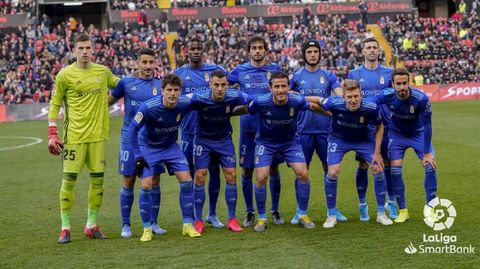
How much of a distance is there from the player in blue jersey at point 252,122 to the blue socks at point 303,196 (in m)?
0.40

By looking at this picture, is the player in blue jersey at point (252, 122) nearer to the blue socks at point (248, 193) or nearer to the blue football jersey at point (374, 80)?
the blue socks at point (248, 193)

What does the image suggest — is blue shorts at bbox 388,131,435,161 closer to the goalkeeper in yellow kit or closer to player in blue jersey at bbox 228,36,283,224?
player in blue jersey at bbox 228,36,283,224

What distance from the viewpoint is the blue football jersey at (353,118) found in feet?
30.6

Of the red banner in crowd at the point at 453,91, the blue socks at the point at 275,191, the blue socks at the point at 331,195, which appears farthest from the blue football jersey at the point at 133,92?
the red banner in crowd at the point at 453,91

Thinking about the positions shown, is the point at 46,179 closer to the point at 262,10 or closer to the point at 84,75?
the point at 84,75

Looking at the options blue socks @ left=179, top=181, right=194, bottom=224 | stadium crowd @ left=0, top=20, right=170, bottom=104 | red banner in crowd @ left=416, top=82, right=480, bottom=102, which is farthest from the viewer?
red banner in crowd @ left=416, top=82, right=480, bottom=102

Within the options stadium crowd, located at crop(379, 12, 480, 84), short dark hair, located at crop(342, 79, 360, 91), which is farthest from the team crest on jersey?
stadium crowd, located at crop(379, 12, 480, 84)

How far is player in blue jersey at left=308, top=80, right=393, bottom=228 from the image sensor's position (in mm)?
9266

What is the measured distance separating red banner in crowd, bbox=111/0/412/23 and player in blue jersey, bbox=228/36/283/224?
34.5 m

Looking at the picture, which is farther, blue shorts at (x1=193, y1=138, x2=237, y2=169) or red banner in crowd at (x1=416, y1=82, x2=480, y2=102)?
red banner in crowd at (x1=416, y1=82, x2=480, y2=102)

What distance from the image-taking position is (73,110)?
9.15m

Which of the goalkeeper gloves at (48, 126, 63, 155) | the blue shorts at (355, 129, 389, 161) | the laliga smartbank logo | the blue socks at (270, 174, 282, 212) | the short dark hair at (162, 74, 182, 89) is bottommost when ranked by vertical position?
the laliga smartbank logo

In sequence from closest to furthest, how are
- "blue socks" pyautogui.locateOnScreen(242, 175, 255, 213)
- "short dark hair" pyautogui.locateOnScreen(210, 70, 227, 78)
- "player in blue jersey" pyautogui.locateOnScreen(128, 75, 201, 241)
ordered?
"player in blue jersey" pyautogui.locateOnScreen(128, 75, 201, 241)
"short dark hair" pyautogui.locateOnScreen(210, 70, 227, 78)
"blue socks" pyautogui.locateOnScreen(242, 175, 255, 213)

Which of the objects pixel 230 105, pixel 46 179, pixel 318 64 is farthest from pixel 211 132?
pixel 46 179
